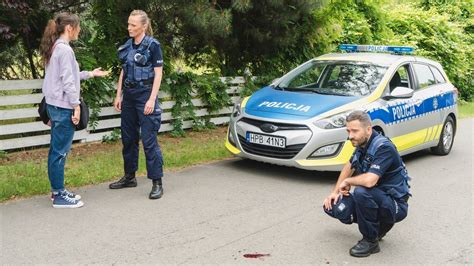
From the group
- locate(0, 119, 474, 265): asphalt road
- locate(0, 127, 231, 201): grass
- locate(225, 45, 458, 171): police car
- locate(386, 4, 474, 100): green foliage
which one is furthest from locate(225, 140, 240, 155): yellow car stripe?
locate(386, 4, 474, 100): green foliage

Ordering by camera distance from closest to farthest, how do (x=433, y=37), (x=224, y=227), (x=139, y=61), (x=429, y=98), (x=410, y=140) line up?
(x=224, y=227) → (x=139, y=61) → (x=410, y=140) → (x=429, y=98) → (x=433, y=37)

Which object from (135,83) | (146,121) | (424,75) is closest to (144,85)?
(135,83)

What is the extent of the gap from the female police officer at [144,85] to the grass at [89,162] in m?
1.01

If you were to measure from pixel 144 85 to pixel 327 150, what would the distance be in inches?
93.5

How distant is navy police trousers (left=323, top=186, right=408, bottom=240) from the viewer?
4.30m

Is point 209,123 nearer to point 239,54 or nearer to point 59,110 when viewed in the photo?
point 239,54

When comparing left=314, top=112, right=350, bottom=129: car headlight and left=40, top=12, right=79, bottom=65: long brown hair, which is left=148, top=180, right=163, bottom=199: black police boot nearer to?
left=40, top=12, right=79, bottom=65: long brown hair

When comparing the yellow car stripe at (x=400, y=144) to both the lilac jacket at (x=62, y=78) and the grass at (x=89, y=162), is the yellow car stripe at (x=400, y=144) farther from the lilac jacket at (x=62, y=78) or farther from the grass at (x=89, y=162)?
the lilac jacket at (x=62, y=78)

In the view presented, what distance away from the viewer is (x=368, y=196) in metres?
4.29

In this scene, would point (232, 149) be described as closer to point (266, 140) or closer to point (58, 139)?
point (266, 140)

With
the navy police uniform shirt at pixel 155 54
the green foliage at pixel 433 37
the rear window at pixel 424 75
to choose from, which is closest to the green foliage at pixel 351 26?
the green foliage at pixel 433 37

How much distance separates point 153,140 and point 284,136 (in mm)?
1689

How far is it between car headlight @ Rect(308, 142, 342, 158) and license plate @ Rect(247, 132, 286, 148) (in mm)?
401

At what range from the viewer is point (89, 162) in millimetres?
7309
